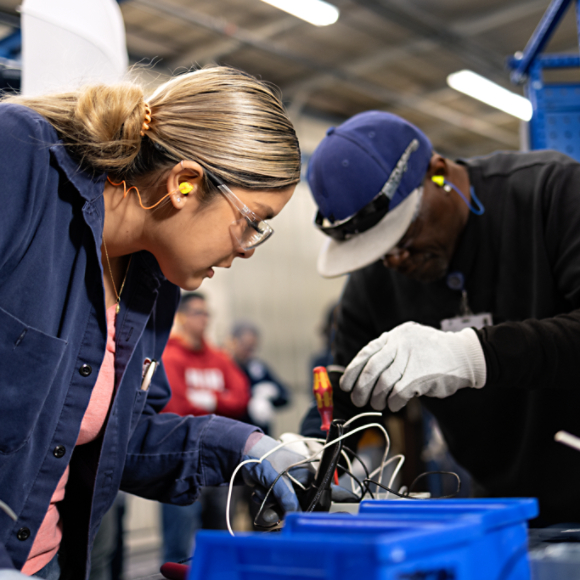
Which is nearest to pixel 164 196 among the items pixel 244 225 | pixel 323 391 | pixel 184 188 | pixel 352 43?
pixel 184 188

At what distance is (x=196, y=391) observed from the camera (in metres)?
3.49

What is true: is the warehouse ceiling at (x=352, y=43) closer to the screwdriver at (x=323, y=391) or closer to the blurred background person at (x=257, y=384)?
the blurred background person at (x=257, y=384)

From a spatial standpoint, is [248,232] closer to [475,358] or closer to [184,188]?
[184,188]

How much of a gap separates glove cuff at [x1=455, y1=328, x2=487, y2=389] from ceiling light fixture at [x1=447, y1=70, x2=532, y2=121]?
15.9ft

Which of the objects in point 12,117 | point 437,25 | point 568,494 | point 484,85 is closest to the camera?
point 12,117

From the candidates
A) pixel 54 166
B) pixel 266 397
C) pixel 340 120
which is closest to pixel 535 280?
pixel 54 166

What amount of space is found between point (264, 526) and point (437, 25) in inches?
198

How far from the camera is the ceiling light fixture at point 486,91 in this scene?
17.7 feet

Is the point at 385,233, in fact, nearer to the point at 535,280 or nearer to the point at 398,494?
the point at 535,280

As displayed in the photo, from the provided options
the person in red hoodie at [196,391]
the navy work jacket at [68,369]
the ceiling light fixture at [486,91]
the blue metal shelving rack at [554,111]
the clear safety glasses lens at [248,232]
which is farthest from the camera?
the ceiling light fixture at [486,91]

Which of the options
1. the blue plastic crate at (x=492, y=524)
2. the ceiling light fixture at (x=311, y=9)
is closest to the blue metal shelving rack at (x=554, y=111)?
the blue plastic crate at (x=492, y=524)

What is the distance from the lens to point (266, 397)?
420 centimetres

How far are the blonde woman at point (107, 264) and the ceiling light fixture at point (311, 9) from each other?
329cm

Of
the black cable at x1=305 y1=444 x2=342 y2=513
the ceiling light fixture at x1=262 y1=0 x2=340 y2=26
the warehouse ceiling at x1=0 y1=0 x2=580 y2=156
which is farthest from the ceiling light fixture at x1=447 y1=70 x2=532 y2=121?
the black cable at x1=305 y1=444 x2=342 y2=513
